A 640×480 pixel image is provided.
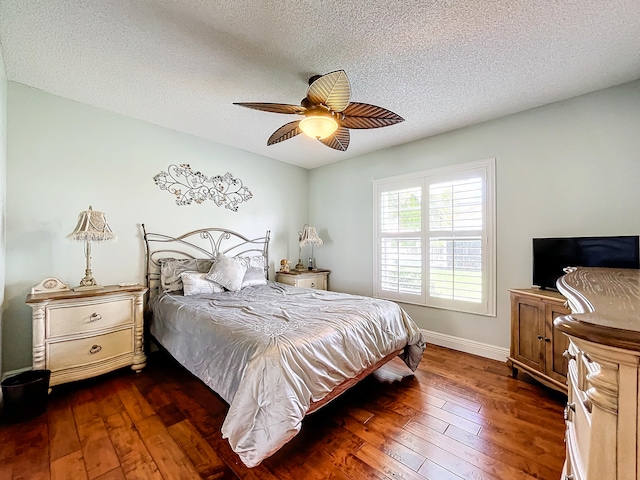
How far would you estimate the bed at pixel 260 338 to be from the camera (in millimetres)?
1469

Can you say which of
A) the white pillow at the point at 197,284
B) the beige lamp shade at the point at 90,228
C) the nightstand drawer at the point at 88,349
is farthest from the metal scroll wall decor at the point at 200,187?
the nightstand drawer at the point at 88,349

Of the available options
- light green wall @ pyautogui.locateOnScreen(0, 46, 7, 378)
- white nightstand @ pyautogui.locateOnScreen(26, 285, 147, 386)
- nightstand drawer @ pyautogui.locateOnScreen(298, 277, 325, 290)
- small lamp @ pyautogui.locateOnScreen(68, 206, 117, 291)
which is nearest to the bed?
white nightstand @ pyautogui.locateOnScreen(26, 285, 147, 386)

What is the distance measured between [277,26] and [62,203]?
2.62 meters

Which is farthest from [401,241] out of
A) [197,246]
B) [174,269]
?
[174,269]

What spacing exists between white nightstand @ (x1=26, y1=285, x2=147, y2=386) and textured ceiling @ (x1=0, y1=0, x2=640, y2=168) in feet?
6.19

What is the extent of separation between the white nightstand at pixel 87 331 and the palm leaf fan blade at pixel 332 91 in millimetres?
2458

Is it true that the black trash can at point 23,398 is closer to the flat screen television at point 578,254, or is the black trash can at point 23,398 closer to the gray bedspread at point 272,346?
the gray bedspread at point 272,346

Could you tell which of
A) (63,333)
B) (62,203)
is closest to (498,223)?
(63,333)

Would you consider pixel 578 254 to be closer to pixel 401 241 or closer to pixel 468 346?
pixel 468 346

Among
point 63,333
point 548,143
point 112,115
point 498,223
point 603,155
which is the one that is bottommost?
point 63,333

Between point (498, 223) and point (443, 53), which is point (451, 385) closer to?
point (498, 223)

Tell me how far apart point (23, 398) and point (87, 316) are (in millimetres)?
646

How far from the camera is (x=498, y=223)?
2.95 m

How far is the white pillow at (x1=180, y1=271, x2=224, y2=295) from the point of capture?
296 cm
